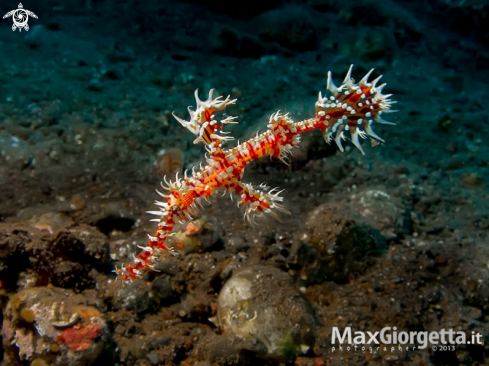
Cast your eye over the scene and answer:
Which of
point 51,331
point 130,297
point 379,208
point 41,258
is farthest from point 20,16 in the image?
point 379,208

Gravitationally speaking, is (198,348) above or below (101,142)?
below

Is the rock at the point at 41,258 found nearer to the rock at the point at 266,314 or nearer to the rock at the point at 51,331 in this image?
the rock at the point at 51,331

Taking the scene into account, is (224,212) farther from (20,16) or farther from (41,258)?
(20,16)

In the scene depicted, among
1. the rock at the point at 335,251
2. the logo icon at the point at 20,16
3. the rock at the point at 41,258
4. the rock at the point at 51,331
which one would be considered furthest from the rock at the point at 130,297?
the logo icon at the point at 20,16

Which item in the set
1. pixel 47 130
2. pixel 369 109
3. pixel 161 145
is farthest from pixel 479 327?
pixel 47 130

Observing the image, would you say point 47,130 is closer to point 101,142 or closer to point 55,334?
point 101,142

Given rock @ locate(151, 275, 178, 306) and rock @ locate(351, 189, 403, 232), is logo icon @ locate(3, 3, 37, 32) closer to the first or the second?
rock @ locate(151, 275, 178, 306)

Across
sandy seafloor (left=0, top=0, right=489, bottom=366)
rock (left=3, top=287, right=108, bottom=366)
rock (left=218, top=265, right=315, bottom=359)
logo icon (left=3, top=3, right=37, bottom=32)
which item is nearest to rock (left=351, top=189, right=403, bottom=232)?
sandy seafloor (left=0, top=0, right=489, bottom=366)
